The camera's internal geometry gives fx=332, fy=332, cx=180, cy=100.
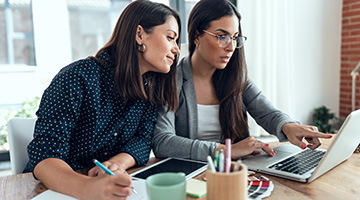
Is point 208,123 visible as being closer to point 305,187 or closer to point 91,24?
point 305,187

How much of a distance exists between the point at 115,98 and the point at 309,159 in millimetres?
675

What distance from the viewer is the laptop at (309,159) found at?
0.87m

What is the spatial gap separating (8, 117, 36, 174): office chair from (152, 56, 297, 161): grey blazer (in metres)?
0.48

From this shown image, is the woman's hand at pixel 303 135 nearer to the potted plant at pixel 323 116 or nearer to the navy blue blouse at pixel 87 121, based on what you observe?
the navy blue blouse at pixel 87 121

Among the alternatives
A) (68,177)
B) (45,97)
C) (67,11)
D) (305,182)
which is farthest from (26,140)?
(67,11)

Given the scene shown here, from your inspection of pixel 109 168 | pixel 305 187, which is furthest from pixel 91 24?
pixel 305 187

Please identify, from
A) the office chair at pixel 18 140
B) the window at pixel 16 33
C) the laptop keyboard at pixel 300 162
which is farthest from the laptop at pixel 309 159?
the window at pixel 16 33

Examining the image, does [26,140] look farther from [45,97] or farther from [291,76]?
[291,76]

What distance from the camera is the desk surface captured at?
81 cm

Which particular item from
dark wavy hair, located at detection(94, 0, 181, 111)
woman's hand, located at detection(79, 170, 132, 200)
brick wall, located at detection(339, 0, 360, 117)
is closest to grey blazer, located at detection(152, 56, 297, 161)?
dark wavy hair, located at detection(94, 0, 181, 111)

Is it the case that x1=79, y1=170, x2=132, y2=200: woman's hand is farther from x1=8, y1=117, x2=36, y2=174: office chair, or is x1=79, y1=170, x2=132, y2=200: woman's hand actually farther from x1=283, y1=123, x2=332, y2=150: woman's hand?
x1=283, y1=123, x2=332, y2=150: woman's hand

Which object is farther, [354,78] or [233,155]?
[354,78]

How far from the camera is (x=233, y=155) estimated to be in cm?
109

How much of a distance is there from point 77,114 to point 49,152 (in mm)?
145
